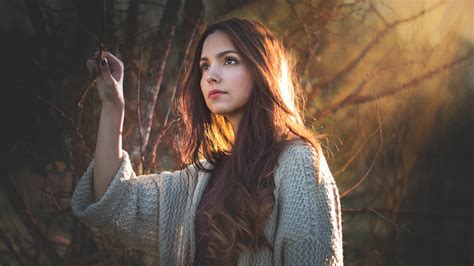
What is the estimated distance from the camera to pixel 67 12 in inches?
110

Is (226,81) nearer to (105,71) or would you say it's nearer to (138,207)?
(105,71)

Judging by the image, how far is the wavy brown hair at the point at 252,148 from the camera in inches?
78.1

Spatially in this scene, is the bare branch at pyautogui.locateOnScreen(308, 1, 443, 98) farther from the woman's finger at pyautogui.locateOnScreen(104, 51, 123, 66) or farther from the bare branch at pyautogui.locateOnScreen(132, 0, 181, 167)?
the woman's finger at pyautogui.locateOnScreen(104, 51, 123, 66)

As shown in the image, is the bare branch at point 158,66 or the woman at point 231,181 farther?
the bare branch at point 158,66

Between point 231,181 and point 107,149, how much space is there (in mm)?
468

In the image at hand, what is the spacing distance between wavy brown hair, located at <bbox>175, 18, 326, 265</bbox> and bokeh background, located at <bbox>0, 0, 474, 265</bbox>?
22.8 inches

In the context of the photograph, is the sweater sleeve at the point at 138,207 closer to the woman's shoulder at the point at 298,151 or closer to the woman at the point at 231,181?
the woman at the point at 231,181

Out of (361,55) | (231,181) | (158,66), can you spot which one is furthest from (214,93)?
(361,55)

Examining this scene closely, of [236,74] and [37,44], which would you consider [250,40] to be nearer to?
[236,74]

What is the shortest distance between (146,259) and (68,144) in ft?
2.30

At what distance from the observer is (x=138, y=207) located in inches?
87.7

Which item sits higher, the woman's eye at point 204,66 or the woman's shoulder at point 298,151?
the woman's eye at point 204,66

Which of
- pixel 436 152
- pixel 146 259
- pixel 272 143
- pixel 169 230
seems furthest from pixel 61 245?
pixel 436 152

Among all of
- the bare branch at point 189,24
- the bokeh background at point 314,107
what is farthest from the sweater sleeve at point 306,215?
the bare branch at point 189,24
